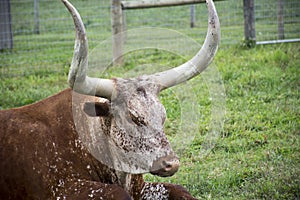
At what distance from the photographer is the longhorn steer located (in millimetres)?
3576

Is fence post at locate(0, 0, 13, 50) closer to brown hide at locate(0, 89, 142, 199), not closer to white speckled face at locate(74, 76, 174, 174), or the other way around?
brown hide at locate(0, 89, 142, 199)

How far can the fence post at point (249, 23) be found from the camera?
10477 mm

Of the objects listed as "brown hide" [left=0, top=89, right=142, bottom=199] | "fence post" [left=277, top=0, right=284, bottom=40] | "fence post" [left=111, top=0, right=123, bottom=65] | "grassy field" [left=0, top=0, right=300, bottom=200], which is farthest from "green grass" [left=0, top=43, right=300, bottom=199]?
"brown hide" [left=0, top=89, right=142, bottom=199]

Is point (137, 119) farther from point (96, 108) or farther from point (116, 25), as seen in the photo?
point (116, 25)

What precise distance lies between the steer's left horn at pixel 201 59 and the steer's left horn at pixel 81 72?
48cm

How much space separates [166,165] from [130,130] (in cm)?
38

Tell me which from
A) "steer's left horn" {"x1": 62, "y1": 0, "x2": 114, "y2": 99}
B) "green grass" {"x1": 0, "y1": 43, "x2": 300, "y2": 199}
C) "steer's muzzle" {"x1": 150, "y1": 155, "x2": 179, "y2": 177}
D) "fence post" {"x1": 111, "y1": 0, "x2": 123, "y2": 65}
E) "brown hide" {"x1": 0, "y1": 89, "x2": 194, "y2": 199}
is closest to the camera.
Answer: "steer's left horn" {"x1": 62, "y1": 0, "x2": 114, "y2": 99}

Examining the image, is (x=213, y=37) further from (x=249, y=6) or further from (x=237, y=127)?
(x=249, y=6)

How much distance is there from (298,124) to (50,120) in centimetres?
345

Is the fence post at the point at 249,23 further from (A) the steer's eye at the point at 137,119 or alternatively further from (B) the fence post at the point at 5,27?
(A) the steer's eye at the point at 137,119

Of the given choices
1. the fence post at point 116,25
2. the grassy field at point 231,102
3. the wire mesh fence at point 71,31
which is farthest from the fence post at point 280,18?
the fence post at point 116,25

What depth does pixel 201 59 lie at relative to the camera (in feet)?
12.9

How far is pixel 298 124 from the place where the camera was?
20.8 feet

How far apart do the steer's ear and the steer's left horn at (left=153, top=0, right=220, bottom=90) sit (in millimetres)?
453
